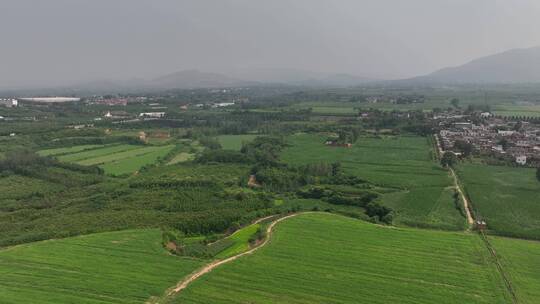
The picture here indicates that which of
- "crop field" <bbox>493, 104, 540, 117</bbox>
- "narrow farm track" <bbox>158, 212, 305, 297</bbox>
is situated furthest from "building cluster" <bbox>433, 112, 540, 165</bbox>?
"narrow farm track" <bbox>158, 212, 305, 297</bbox>

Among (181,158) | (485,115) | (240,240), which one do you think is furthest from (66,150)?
(485,115)

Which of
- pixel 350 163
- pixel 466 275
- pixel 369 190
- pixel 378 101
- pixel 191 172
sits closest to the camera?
pixel 466 275

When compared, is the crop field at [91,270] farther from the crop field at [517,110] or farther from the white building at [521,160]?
the crop field at [517,110]

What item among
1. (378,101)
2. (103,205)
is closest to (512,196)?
(103,205)

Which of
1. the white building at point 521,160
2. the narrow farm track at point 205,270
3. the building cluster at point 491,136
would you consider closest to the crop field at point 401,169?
the building cluster at point 491,136

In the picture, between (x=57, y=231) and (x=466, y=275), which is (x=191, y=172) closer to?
(x=57, y=231)

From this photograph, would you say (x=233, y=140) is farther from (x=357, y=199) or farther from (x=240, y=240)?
(x=240, y=240)
